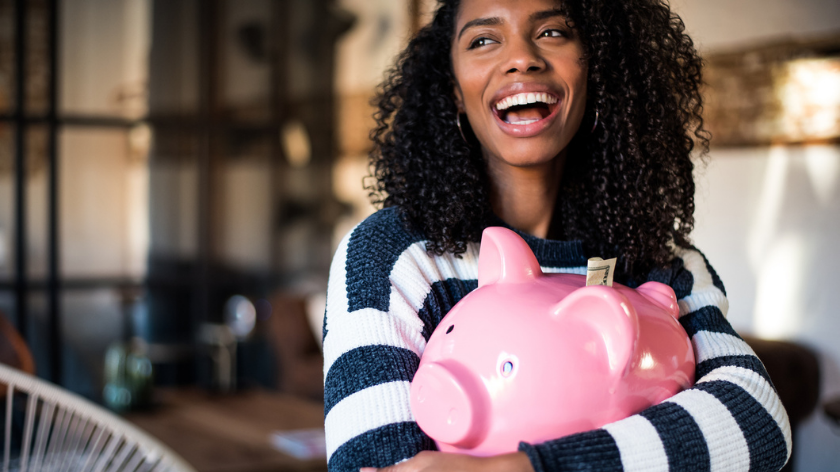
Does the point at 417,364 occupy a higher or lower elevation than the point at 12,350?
higher

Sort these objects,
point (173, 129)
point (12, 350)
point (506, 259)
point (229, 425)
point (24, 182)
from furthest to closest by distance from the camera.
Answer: point (173, 129), point (24, 182), point (229, 425), point (12, 350), point (506, 259)

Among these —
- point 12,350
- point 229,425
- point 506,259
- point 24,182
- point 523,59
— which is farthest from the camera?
point 24,182

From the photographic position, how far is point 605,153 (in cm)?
115

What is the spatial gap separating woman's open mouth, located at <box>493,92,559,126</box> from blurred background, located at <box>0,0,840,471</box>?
242cm

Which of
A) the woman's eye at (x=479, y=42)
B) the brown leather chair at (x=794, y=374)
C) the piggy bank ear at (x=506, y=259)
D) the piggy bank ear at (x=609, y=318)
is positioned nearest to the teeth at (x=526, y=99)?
the woman's eye at (x=479, y=42)

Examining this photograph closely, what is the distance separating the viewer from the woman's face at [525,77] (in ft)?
3.37

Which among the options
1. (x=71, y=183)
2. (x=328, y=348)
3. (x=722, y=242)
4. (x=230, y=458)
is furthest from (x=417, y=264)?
(x=71, y=183)

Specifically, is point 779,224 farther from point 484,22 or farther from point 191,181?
point 191,181

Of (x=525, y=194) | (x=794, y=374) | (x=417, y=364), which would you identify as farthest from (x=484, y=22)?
(x=794, y=374)

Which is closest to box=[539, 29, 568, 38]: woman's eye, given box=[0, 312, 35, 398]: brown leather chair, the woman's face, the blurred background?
the woman's face

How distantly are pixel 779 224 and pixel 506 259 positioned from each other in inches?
98.5

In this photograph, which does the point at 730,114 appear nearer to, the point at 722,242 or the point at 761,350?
the point at 722,242

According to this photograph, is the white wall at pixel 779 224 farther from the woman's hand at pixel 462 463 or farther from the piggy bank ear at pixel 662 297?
the woman's hand at pixel 462 463

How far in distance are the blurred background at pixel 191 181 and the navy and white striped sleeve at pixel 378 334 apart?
2421 mm
